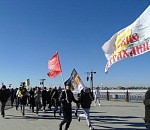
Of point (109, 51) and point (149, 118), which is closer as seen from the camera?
point (149, 118)

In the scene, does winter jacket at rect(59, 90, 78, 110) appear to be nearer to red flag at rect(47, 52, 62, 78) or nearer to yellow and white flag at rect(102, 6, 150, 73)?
red flag at rect(47, 52, 62, 78)

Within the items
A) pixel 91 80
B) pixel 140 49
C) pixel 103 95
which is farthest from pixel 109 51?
pixel 91 80

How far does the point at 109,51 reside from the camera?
8555mm

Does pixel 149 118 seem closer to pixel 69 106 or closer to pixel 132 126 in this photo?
pixel 69 106

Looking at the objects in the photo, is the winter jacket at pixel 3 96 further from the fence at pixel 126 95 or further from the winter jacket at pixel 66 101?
the fence at pixel 126 95

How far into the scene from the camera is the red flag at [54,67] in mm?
12970

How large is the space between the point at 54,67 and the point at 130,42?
19.2 feet

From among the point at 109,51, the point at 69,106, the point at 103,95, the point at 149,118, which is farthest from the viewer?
the point at 103,95

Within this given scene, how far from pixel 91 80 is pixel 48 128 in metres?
28.2

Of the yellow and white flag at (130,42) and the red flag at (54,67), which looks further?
the red flag at (54,67)

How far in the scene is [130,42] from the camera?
7988 millimetres

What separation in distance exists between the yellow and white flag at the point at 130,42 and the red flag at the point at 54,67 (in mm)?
4602

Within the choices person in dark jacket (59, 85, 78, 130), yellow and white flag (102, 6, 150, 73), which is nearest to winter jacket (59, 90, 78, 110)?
person in dark jacket (59, 85, 78, 130)

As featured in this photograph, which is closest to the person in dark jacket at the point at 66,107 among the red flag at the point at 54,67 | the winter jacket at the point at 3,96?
the red flag at the point at 54,67
